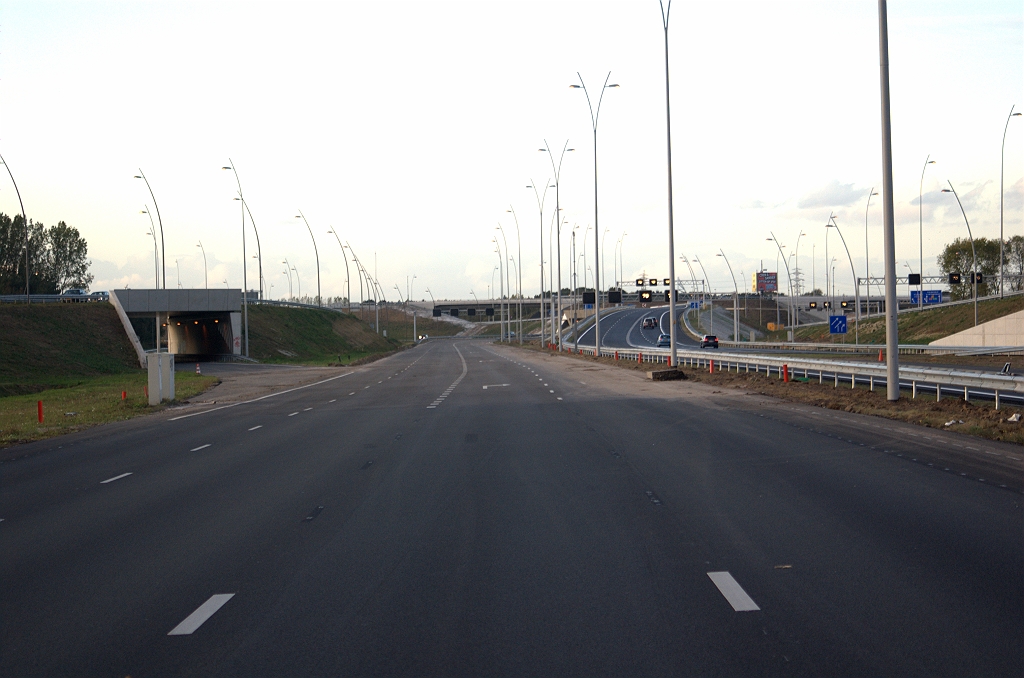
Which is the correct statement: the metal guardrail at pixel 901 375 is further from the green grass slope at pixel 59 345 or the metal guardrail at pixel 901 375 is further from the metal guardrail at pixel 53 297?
the metal guardrail at pixel 53 297

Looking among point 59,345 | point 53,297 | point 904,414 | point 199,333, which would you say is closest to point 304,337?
point 199,333

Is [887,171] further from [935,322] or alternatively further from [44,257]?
[44,257]

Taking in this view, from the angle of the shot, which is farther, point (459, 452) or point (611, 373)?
point (611, 373)

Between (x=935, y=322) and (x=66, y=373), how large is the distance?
70.8 metres

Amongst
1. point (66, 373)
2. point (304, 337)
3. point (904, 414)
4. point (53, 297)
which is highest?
point (53, 297)

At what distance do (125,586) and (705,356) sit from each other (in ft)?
132

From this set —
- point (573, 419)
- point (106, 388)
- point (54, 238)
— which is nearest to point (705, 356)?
point (573, 419)

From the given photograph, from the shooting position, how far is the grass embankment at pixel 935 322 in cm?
7297

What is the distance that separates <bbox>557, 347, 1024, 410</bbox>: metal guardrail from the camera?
21375 mm

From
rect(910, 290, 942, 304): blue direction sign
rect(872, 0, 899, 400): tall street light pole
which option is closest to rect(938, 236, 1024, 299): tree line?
rect(910, 290, 942, 304): blue direction sign

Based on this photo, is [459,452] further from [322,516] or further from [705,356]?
[705,356]

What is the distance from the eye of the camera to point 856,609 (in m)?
6.41

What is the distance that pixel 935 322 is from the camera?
81.4 metres

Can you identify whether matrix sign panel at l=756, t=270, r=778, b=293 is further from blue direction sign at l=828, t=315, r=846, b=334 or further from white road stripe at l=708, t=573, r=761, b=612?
white road stripe at l=708, t=573, r=761, b=612
